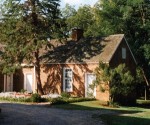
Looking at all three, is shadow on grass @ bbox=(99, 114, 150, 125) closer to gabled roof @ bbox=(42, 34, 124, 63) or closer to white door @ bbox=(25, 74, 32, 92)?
gabled roof @ bbox=(42, 34, 124, 63)

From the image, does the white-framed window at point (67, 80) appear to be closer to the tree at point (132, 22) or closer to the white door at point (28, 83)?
the white door at point (28, 83)

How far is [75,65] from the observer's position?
38.6m

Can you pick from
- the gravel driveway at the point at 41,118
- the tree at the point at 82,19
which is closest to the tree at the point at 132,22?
the tree at the point at 82,19

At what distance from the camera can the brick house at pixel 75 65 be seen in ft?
123

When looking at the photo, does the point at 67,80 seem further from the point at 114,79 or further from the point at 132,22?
the point at 132,22

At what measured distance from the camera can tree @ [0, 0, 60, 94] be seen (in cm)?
3738

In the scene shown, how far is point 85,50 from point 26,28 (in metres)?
6.87

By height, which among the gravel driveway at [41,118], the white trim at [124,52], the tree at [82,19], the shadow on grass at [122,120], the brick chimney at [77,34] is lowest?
the shadow on grass at [122,120]

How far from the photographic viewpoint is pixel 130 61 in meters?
40.7

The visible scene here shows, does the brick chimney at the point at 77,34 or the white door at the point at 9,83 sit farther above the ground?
the brick chimney at the point at 77,34

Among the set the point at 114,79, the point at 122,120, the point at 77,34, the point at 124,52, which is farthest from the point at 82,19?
the point at 122,120

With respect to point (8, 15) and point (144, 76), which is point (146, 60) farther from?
point (8, 15)

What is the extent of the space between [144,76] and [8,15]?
21219mm

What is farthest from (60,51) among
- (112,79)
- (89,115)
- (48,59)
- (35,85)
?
(89,115)
